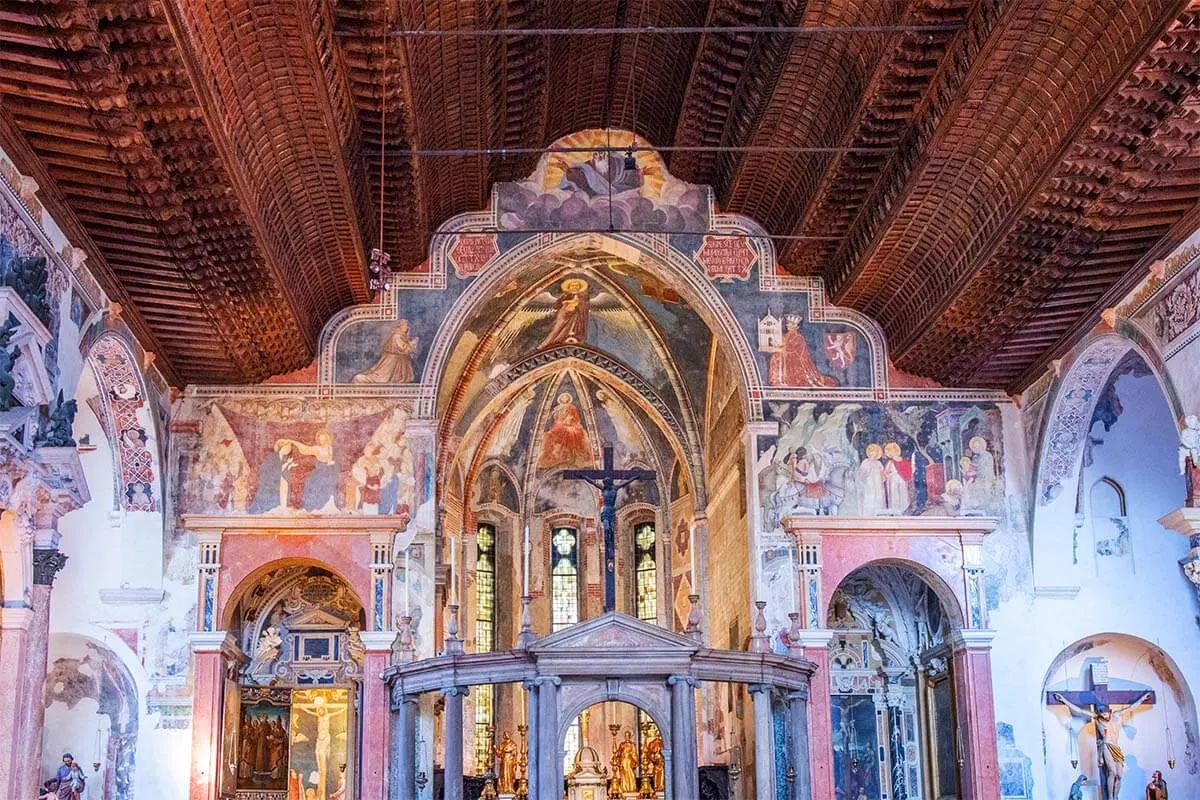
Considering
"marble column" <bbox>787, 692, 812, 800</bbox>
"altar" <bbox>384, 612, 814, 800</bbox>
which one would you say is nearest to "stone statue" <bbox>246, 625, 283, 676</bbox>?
"altar" <bbox>384, 612, 814, 800</bbox>

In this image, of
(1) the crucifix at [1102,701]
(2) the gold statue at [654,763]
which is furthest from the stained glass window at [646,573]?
(1) the crucifix at [1102,701]

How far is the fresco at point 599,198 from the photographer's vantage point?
2294 centimetres

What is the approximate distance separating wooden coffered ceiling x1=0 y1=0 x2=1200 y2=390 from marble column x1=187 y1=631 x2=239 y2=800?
377cm

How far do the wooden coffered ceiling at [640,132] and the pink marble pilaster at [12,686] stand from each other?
13.1 ft

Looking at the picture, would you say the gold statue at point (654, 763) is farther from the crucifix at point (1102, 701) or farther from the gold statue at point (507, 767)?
the crucifix at point (1102, 701)

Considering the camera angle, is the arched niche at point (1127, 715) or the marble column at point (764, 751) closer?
the marble column at point (764, 751)

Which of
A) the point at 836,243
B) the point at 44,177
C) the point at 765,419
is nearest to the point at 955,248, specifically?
the point at 836,243

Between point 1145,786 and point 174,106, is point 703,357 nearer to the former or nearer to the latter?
point 1145,786

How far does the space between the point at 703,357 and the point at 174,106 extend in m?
14.5

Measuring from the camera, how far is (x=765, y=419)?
2156 centimetres

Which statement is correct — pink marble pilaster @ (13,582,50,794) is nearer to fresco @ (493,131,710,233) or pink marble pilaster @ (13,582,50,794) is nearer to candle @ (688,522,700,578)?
fresco @ (493,131,710,233)

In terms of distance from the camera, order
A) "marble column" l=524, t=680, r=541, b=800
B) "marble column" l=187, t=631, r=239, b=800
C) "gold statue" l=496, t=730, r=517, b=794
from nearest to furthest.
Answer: "marble column" l=524, t=680, r=541, b=800 → "marble column" l=187, t=631, r=239, b=800 → "gold statue" l=496, t=730, r=517, b=794

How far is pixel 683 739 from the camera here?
17266 millimetres

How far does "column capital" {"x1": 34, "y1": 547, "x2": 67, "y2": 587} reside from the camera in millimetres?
14305
